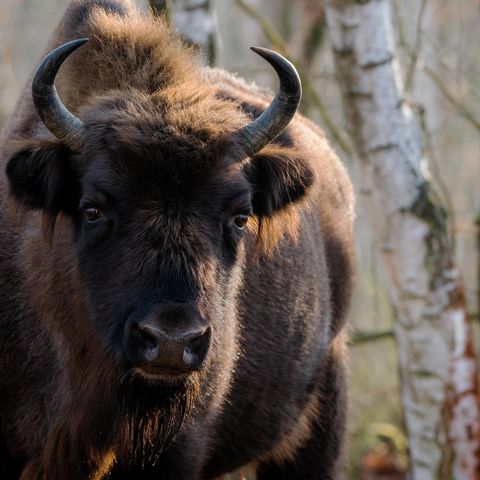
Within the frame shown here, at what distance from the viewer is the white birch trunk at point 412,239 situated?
8.06 m

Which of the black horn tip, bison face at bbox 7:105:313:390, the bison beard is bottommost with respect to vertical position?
the bison beard

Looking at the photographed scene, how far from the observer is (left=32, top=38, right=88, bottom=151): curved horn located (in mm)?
4832

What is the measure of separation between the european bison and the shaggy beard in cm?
1

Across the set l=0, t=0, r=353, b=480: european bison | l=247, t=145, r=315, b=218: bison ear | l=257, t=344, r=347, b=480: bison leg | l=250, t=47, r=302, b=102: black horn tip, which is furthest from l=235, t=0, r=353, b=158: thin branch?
l=250, t=47, r=302, b=102: black horn tip

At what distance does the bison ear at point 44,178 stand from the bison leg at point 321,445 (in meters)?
2.91

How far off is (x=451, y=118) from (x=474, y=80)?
29.3 feet

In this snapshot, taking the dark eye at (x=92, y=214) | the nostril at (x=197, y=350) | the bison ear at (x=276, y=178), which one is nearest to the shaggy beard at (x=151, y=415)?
the nostril at (x=197, y=350)

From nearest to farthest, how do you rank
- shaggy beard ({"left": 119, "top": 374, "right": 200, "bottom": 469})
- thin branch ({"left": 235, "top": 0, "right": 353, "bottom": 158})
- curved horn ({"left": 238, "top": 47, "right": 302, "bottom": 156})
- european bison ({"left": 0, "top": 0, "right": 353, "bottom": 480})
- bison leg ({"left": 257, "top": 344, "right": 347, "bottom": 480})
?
european bison ({"left": 0, "top": 0, "right": 353, "bottom": 480}) → shaggy beard ({"left": 119, "top": 374, "right": 200, "bottom": 469}) → curved horn ({"left": 238, "top": 47, "right": 302, "bottom": 156}) → bison leg ({"left": 257, "top": 344, "right": 347, "bottom": 480}) → thin branch ({"left": 235, "top": 0, "right": 353, "bottom": 158})

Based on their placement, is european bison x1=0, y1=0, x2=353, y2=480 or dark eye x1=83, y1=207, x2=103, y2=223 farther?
dark eye x1=83, y1=207, x2=103, y2=223

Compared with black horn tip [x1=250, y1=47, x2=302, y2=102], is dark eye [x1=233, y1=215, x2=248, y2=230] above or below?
below

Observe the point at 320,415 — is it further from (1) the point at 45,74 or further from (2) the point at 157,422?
(1) the point at 45,74

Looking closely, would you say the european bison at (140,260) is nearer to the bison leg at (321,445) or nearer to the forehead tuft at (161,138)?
the forehead tuft at (161,138)

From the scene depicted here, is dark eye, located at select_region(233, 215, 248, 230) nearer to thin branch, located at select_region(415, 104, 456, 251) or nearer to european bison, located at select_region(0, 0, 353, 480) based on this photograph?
european bison, located at select_region(0, 0, 353, 480)

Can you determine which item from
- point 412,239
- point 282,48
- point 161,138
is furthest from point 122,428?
point 282,48
